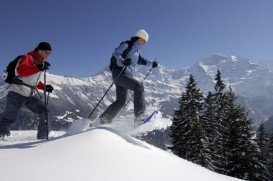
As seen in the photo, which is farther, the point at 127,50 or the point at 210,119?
the point at 210,119

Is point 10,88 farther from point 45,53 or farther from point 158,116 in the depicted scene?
point 158,116

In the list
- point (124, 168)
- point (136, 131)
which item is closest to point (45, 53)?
point (136, 131)

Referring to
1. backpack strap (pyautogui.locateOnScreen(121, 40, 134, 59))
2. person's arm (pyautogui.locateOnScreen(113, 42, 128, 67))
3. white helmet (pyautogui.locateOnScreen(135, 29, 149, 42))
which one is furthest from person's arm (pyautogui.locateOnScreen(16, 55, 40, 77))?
white helmet (pyautogui.locateOnScreen(135, 29, 149, 42))

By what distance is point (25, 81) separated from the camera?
27.7ft

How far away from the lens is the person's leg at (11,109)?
27.9ft

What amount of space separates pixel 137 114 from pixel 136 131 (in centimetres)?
64

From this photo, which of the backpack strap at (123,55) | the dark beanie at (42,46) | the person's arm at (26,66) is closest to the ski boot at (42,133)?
the person's arm at (26,66)

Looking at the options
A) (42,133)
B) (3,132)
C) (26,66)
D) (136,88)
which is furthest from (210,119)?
(26,66)

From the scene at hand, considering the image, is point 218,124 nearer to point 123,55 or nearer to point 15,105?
point 123,55

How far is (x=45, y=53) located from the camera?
8.49m

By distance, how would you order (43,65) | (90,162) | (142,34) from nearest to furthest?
(90,162)
(43,65)
(142,34)

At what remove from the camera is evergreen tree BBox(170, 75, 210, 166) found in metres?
30.6

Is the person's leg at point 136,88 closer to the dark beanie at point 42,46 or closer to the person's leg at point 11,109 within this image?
the dark beanie at point 42,46

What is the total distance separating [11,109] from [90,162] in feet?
13.8
